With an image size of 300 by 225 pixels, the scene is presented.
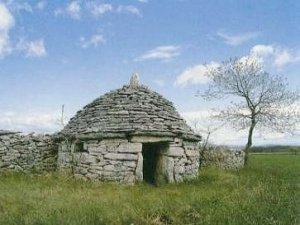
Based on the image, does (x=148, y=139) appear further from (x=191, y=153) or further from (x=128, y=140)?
(x=191, y=153)

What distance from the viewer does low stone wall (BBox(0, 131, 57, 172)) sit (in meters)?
15.1

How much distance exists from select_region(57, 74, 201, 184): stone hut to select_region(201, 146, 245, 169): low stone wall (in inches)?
195

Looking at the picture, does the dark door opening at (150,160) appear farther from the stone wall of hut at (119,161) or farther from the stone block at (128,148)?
the stone block at (128,148)

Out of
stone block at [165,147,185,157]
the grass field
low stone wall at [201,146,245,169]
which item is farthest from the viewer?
low stone wall at [201,146,245,169]

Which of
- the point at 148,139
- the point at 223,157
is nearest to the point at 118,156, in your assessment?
the point at 148,139

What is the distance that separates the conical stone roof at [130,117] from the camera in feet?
43.2

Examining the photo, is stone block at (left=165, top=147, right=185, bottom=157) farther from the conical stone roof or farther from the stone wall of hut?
the conical stone roof

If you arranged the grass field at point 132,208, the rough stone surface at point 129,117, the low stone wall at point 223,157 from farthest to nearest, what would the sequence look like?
1. the low stone wall at point 223,157
2. the rough stone surface at point 129,117
3. the grass field at point 132,208

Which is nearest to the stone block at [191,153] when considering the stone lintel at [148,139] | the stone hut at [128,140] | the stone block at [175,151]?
the stone hut at [128,140]

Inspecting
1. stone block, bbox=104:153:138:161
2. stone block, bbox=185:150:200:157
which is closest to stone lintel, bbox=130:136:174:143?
stone block, bbox=104:153:138:161

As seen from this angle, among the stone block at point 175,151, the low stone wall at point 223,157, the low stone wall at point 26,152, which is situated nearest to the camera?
the stone block at point 175,151

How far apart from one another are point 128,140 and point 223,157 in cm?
876

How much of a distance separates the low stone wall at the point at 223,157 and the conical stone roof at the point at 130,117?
5.18 metres

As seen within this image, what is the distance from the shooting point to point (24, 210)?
8273mm
